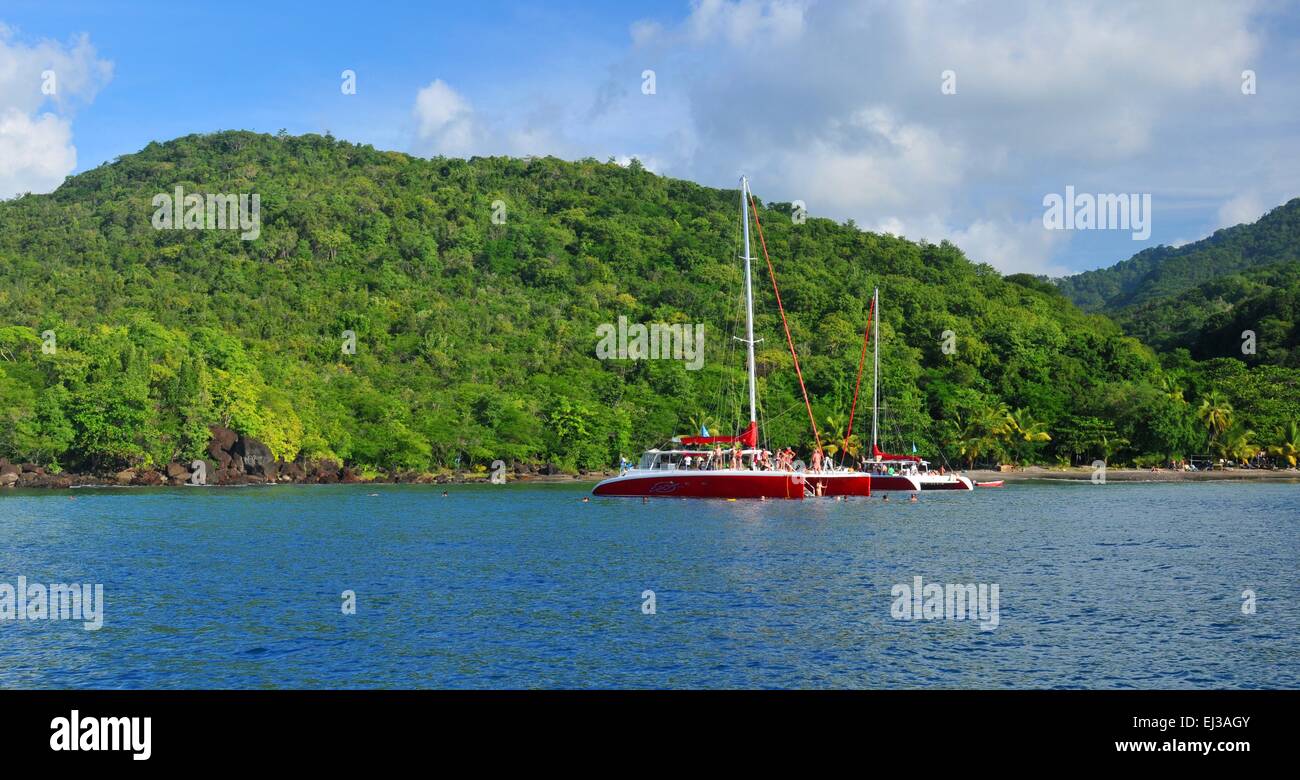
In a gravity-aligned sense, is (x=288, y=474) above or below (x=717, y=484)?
below

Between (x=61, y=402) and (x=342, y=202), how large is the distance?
271ft

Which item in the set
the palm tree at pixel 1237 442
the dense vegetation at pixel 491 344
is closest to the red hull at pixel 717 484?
the dense vegetation at pixel 491 344

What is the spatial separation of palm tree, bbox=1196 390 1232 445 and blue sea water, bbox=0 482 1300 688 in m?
68.6

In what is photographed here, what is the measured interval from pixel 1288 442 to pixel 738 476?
292 feet

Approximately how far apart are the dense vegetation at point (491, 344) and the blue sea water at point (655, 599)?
148ft

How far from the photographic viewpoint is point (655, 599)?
30406 mm

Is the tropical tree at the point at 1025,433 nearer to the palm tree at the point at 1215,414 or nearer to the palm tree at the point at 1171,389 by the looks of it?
the palm tree at the point at 1171,389

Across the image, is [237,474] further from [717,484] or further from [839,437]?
[839,437]

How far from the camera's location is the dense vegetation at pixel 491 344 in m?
101

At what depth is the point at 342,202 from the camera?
169 m

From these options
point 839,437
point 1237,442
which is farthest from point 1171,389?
point 839,437

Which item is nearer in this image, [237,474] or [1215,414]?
[237,474]
